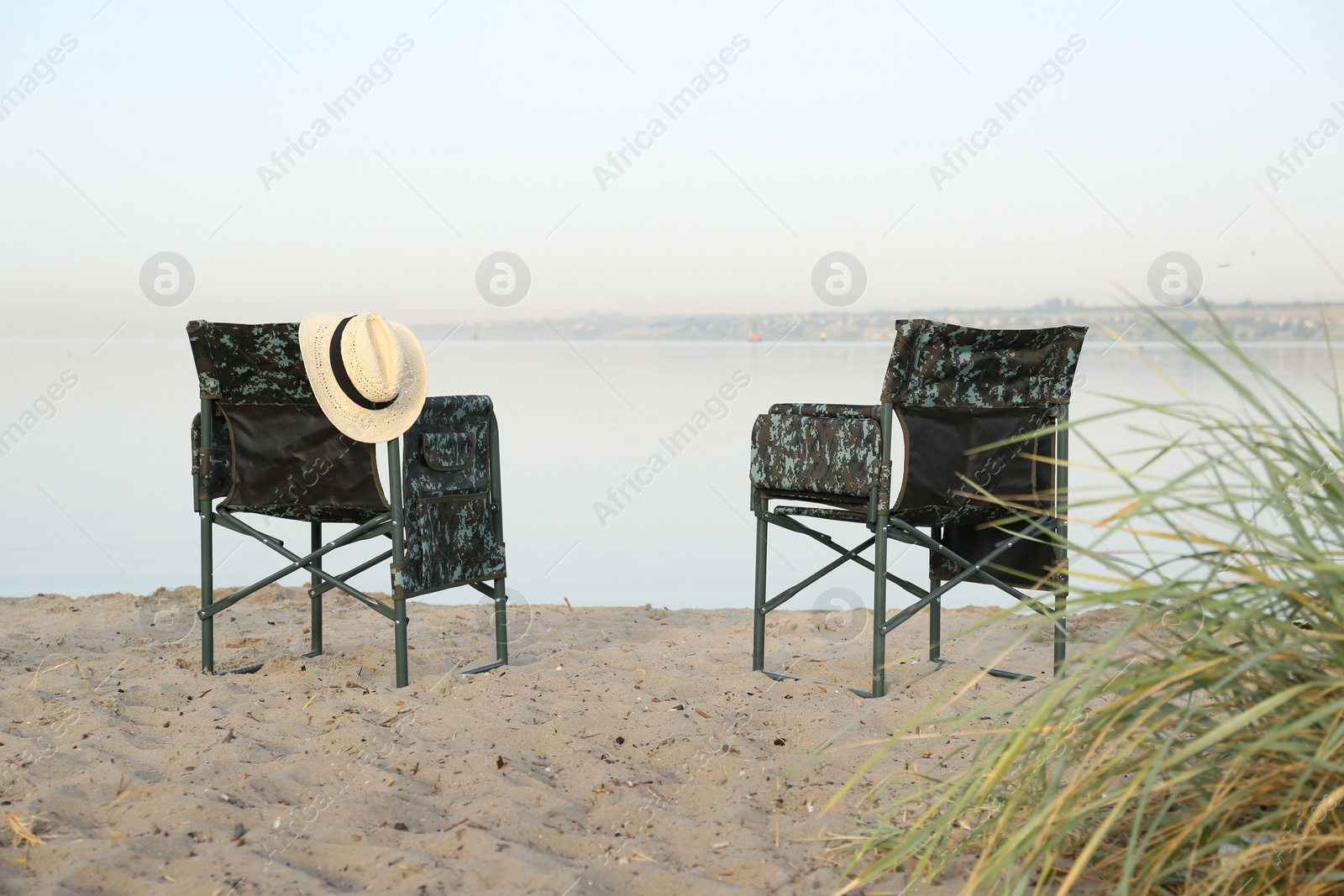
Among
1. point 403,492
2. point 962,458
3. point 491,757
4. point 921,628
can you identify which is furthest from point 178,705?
point 921,628

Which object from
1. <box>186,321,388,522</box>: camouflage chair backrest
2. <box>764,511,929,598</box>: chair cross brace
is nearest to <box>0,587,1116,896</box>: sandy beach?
<box>764,511,929,598</box>: chair cross brace

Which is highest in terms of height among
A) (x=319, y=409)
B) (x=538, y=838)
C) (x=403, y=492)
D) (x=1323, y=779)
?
(x=319, y=409)

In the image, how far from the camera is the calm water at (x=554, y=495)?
6.41m

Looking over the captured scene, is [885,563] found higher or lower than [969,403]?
lower

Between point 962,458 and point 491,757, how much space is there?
78.5 inches

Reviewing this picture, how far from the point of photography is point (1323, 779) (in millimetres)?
1737

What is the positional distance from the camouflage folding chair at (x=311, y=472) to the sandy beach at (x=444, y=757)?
1.29 feet

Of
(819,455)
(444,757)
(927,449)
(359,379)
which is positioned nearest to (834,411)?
(819,455)

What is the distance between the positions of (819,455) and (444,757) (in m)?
1.74

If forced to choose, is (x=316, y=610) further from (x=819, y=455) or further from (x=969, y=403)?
(x=969, y=403)

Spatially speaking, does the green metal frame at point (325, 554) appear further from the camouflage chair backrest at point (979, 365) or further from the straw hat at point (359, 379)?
the camouflage chair backrest at point (979, 365)

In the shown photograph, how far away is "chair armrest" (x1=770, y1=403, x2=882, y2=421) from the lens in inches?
153

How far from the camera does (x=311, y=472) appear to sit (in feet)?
13.6

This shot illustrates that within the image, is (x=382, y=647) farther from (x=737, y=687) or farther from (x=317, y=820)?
(x=317, y=820)
